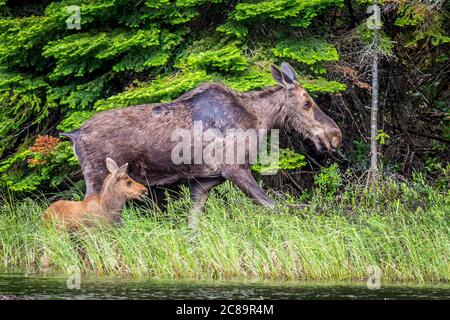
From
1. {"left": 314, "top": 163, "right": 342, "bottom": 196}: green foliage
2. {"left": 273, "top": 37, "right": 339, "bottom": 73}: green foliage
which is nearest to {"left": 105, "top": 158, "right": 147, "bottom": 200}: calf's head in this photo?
{"left": 314, "top": 163, "right": 342, "bottom": 196}: green foliage

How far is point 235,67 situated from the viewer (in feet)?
50.2

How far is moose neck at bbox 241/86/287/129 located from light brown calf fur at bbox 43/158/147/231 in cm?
189

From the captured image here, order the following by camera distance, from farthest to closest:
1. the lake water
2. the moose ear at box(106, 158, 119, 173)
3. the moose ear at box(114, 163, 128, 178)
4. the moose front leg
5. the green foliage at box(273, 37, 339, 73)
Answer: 1. the green foliage at box(273, 37, 339, 73)
2. the moose front leg
3. the moose ear at box(106, 158, 119, 173)
4. the moose ear at box(114, 163, 128, 178)
5. the lake water

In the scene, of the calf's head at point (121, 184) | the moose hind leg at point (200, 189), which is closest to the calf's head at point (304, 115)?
the moose hind leg at point (200, 189)

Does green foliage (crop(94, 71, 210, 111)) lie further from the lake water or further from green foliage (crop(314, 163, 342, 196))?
the lake water

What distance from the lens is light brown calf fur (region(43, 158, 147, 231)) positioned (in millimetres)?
12805

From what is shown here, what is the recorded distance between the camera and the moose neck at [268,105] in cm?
1375

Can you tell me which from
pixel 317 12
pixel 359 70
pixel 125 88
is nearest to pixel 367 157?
pixel 359 70

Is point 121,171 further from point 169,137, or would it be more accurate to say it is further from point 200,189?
point 200,189

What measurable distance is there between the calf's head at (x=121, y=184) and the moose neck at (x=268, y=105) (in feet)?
6.18

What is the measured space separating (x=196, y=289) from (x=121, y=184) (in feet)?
8.57
